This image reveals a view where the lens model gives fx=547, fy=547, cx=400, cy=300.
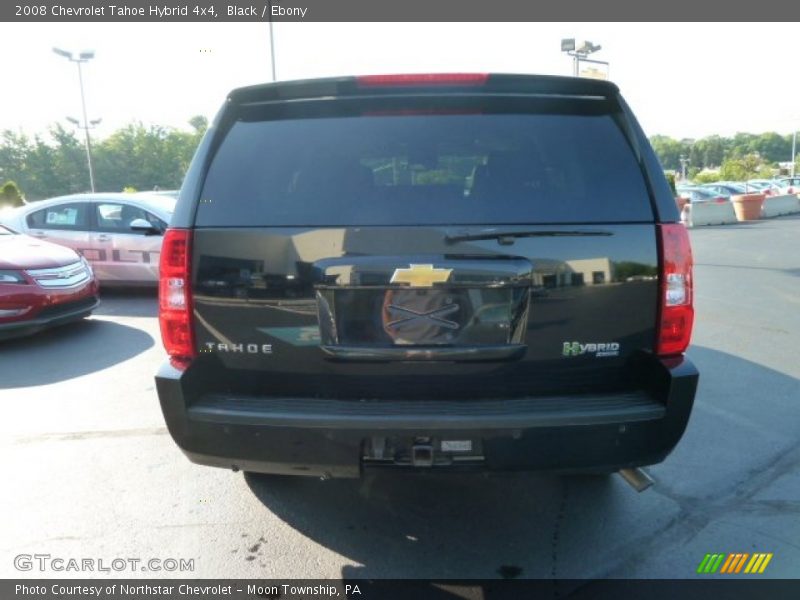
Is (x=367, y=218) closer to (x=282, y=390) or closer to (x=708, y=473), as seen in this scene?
(x=282, y=390)

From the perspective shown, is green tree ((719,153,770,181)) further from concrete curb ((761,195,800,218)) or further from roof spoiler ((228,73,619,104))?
roof spoiler ((228,73,619,104))

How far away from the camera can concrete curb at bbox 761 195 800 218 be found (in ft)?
84.6

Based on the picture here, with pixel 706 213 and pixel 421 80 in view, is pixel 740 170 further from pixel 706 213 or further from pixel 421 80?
pixel 421 80

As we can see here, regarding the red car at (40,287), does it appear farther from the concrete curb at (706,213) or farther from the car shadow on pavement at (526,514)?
the concrete curb at (706,213)

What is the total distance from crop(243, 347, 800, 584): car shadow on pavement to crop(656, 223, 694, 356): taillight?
0.82 m

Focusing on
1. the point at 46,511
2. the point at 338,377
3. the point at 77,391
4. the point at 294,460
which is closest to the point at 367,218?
the point at 338,377

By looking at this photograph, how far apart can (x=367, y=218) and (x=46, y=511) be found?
8.56 ft

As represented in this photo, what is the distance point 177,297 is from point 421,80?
4.63 ft

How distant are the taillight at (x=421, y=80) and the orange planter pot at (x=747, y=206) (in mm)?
26940

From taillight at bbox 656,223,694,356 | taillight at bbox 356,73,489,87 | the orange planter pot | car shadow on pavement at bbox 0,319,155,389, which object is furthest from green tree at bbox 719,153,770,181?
taillight at bbox 356,73,489,87

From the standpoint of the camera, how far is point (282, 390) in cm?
239

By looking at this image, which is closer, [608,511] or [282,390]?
[282,390]

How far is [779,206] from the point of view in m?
26.6

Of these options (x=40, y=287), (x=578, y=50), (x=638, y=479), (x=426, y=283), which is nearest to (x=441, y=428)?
(x=426, y=283)
